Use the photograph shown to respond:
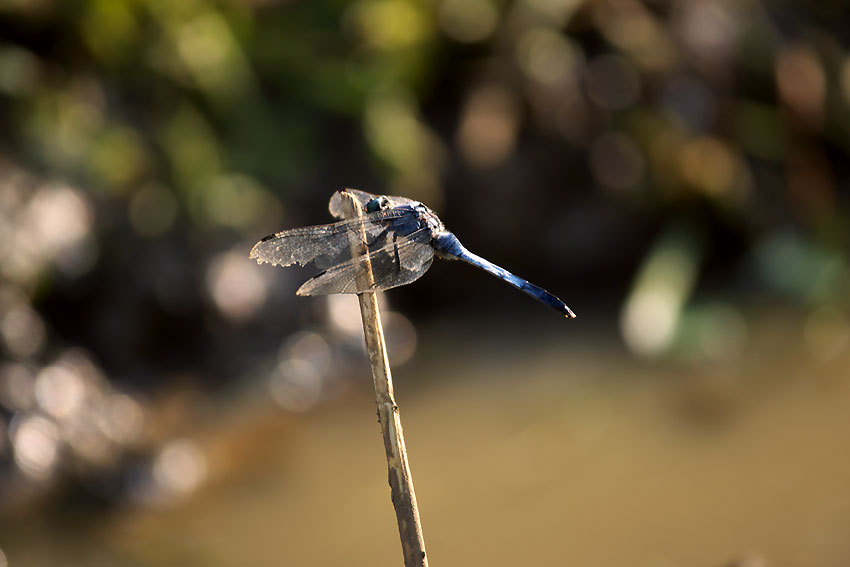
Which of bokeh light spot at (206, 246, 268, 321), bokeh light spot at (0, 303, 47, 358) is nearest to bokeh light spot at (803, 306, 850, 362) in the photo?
bokeh light spot at (206, 246, 268, 321)

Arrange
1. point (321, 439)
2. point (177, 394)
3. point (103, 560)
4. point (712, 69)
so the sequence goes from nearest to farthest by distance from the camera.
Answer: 1. point (103, 560)
2. point (321, 439)
3. point (177, 394)
4. point (712, 69)

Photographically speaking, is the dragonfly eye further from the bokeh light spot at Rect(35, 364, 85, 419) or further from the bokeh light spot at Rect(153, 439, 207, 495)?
the bokeh light spot at Rect(35, 364, 85, 419)

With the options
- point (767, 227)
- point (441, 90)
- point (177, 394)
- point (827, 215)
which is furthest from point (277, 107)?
point (827, 215)

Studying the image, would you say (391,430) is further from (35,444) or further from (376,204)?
(35,444)

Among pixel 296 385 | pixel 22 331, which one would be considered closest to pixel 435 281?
pixel 296 385

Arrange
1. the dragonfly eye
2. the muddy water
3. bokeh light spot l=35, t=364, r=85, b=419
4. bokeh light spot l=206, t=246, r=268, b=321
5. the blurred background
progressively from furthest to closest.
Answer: bokeh light spot l=206, t=246, r=268, b=321
bokeh light spot l=35, t=364, r=85, b=419
the blurred background
the muddy water
the dragonfly eye

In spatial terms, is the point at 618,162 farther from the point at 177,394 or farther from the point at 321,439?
the point at 177,394
